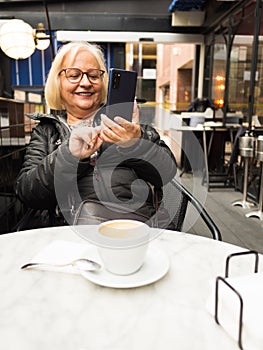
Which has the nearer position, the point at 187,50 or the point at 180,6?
the point at 180,6

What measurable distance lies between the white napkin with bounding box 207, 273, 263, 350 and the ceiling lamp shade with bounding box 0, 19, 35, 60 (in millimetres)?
4267

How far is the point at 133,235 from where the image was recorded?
0.66m

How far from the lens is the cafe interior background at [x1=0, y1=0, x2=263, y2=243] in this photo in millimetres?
4305

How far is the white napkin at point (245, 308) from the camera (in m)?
0.46

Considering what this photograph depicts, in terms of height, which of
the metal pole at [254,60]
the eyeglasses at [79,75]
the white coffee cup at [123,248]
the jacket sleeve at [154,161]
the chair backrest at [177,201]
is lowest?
the chair backrest at [177,201]

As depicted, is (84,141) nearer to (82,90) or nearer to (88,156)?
(88,156)

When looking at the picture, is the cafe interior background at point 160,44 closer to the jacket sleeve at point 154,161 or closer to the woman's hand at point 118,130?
the jacket sleeve at point 154,161

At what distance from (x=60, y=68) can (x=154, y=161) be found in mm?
603

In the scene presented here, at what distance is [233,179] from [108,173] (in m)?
4.03

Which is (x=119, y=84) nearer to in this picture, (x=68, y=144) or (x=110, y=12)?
(x=68, y=144)

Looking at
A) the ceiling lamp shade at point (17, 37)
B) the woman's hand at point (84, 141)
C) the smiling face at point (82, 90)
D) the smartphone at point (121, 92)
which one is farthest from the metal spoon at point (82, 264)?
the ceiling lamp shade at point (17, 37)

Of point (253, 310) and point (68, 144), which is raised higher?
point (68, 144)

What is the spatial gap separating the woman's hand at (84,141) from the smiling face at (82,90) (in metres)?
0.42

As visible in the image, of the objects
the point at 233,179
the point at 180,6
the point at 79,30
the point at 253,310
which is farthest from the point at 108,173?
the point at 79,30
